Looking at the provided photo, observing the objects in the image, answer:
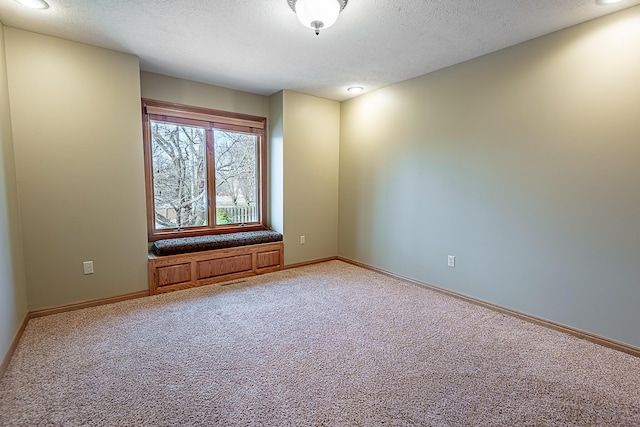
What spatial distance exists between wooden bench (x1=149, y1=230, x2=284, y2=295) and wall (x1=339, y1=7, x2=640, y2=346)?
1651 mm

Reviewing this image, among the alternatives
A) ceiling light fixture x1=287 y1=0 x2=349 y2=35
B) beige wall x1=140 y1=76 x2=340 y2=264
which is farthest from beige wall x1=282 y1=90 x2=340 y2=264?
ceiling light fixture x1=287 y1=0 x2=349 y2=35

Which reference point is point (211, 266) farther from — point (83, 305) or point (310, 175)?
point (310, 175)

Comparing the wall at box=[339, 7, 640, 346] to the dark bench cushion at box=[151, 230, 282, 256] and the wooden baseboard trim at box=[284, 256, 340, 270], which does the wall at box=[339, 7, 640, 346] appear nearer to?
the wooden baseboard trim at box=[284, 256, 340, 270]

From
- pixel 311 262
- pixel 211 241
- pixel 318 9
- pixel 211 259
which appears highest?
pixel 318 9

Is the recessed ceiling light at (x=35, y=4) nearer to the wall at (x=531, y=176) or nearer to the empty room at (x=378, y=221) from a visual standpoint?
the empty room at (x=378, y=221)

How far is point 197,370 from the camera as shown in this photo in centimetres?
196

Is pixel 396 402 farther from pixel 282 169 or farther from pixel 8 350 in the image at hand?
pixel 282 169

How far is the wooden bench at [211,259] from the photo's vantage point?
3307 mm

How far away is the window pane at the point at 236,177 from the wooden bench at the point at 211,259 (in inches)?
13.9

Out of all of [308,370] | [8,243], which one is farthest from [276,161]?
[308,370]

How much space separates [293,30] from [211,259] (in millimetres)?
2581

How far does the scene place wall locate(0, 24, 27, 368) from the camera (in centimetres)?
205

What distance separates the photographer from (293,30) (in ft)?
8.11

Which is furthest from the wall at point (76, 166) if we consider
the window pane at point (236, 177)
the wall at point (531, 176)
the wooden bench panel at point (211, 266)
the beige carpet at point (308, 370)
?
the wall at point (531, 176)
